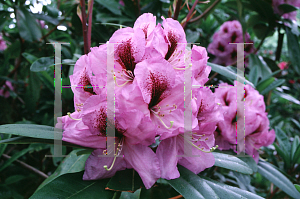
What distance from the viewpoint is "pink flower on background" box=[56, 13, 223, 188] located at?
0.51 metres

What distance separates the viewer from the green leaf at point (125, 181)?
1.68ft

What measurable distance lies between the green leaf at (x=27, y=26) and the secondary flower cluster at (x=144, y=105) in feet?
2.56

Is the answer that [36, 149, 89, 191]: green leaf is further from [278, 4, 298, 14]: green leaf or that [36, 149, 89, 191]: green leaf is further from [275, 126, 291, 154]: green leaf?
[278, 4, 298, 14]: green leaf

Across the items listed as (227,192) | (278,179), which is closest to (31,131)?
(227,192)

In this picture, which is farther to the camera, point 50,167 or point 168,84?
point 50,167

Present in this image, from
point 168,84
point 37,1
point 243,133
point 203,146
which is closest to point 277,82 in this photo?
point 243,133

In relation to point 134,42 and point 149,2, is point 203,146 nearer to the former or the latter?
point 134,42

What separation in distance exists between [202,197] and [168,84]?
280 millimetres

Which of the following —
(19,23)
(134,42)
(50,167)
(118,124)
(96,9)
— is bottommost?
(50,167)

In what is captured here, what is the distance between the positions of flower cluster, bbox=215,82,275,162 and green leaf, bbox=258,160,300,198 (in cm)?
7

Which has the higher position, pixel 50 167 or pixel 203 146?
pixel 203 146

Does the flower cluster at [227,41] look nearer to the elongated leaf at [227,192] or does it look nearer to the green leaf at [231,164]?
the green leaf at [231,164]

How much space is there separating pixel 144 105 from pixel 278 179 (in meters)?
0.84

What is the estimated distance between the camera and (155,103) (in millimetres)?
556
